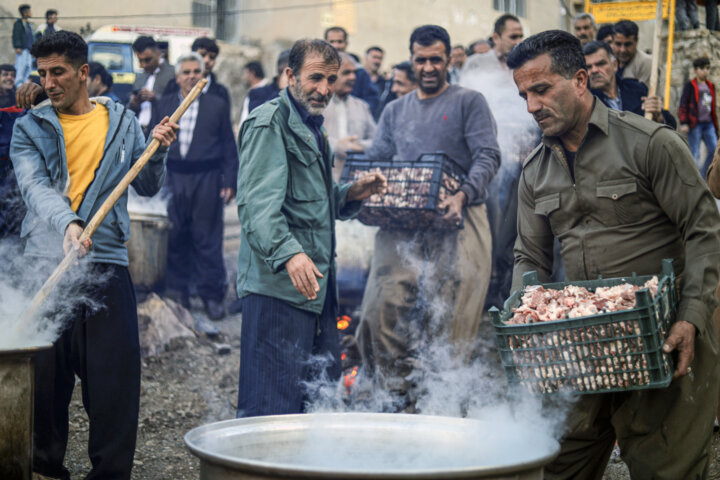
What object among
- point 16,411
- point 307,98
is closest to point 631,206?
point 307,98

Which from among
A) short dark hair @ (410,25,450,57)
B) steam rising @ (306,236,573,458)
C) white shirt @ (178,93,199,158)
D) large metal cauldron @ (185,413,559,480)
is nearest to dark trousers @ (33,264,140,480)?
large metal cauldron @ (185,413,559,480)

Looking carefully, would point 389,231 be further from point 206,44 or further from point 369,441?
point 206,44

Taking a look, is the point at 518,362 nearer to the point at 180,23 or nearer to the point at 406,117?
the point at 406,117

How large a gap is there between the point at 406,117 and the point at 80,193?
2896 mm

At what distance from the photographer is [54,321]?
13.7ft

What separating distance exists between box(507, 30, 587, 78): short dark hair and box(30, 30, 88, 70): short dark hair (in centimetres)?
227

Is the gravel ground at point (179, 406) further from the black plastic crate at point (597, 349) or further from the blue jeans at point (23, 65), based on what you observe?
the blue jeans at point (23, 65)

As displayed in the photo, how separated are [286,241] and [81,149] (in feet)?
3.96

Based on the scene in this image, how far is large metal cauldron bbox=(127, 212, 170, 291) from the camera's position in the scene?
26.2ft

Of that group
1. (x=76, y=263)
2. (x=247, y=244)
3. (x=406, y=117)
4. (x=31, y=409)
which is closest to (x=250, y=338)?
(x=247, y=244)

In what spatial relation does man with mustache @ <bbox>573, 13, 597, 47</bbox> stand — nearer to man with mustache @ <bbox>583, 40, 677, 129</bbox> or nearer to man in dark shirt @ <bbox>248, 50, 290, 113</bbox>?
man with mustache @ <bbox>583, 40, 677, 129</bbox>

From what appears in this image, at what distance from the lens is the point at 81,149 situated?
14.4 feet

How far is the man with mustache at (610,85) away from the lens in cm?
694

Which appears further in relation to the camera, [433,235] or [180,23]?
[180,23]
